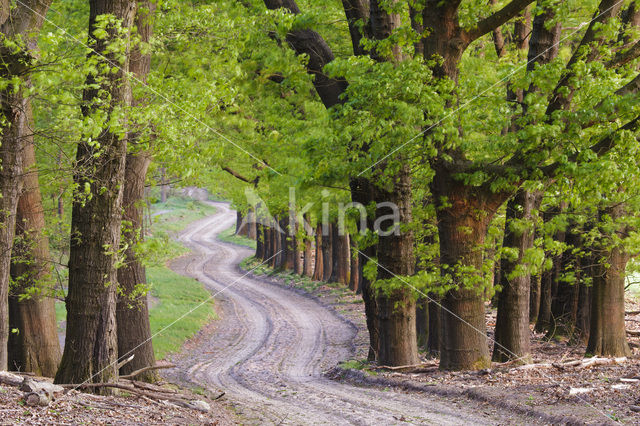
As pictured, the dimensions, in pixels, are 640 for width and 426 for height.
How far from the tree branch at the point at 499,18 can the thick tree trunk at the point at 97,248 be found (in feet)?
18.8

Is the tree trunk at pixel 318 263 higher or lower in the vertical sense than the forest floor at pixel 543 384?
higher

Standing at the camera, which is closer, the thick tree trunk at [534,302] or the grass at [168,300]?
the grass at [168,300]

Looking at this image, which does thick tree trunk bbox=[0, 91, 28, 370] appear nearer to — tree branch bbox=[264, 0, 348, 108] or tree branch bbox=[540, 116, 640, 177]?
tree branch bbox=[264, 0, 348, 108]

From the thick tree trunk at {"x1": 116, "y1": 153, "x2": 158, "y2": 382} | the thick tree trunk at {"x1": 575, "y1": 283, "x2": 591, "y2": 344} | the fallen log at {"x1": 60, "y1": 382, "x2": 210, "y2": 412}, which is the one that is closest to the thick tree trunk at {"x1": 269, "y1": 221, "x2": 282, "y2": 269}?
the thick tree trunk at {"x1": 575, "y1": 283, "x2": 591, "y2": 344}

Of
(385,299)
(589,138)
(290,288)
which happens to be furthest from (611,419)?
(290,288)

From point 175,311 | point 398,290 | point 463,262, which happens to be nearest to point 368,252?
point 398,290

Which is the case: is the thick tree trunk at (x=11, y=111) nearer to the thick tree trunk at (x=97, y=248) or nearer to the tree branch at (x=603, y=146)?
the thick tree trunk at (x=97, y=248)

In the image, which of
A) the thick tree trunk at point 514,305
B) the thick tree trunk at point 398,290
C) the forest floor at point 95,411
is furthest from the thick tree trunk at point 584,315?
the forest floor at point 95,411

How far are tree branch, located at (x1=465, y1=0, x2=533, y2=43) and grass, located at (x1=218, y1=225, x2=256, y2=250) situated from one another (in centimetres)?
4496

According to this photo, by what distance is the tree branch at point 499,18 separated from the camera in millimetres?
9352

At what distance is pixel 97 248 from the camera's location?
7.53 m

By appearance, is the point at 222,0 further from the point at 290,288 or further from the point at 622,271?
the point at 290,288

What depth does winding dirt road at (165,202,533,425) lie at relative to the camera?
841cm

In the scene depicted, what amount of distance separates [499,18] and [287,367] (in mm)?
9971
